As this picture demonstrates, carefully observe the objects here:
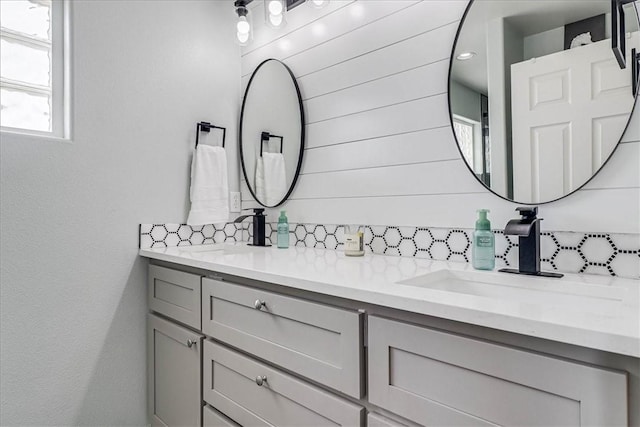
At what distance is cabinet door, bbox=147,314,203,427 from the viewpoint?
1.52 m

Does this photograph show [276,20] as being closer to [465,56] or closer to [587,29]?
[465,56]

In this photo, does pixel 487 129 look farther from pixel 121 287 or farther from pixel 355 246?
pixel 121 287

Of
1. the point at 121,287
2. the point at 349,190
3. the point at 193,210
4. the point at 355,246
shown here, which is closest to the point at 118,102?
the point at 193,210

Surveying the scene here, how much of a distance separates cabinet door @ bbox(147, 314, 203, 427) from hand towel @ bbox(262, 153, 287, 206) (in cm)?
80

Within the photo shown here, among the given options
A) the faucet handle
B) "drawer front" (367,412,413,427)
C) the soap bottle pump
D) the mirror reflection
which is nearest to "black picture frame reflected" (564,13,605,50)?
the mirror reflection

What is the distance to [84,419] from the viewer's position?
1.70 metres

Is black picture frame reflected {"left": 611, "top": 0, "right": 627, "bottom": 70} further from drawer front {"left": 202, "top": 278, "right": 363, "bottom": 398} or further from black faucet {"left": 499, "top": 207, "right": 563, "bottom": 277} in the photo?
drawer front {"left": 202, "top": 278, "right": 363, "bottom": 398}

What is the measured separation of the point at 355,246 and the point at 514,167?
0.64 meters

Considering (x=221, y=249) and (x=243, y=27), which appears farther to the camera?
(x=221, y=249)

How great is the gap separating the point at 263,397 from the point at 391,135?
108 centimetres

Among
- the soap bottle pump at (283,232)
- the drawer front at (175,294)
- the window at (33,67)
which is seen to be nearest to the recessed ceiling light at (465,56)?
the soap bottle pump at (283,232)

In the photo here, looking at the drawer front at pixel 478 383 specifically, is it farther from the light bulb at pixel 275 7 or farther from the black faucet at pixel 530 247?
the light bulb at pixel 275 7

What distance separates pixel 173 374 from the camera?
1.67 meters

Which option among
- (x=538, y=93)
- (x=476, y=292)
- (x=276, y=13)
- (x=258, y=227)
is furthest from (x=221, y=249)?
(x=538, y=93)
